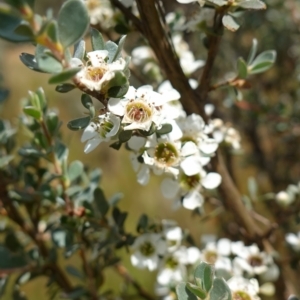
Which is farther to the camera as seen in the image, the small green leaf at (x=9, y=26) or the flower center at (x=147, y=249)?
the flower center at (x=147, y=249)

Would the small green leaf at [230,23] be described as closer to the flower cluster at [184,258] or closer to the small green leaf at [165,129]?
the small green leaf at [165,129]

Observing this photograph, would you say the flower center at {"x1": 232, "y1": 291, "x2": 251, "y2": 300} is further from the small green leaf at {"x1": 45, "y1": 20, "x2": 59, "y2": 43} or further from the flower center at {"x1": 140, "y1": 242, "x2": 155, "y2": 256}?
the small green leaf at {"x1": 45, "y1": 20, "x2": 59, "y2": 43}

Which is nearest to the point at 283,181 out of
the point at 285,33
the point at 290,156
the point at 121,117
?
the point at 290,156

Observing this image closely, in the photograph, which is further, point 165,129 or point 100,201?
point 100,201

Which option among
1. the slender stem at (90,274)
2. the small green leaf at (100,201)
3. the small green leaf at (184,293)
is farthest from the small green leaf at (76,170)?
the small green leaf at (184,293)

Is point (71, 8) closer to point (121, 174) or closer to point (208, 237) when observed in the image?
point (208, 237)

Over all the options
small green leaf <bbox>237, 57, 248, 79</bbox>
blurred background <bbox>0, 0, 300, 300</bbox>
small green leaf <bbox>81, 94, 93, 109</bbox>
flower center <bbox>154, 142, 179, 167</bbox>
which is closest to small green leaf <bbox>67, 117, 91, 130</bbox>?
small green leaf <bbox>81, 94, 93, 109</bbox>

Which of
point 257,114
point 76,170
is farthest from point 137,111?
point 257,114

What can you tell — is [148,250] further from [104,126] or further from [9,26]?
[9,26]
